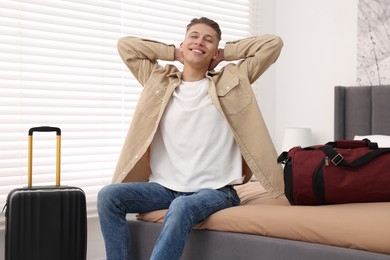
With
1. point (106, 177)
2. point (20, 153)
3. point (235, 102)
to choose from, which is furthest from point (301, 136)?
point (20, 153)

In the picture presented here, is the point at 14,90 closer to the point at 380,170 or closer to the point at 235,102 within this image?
the point at 235,102

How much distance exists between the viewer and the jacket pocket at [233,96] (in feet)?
8.55

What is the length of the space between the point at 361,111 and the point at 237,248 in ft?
6.93

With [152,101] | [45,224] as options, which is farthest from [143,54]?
[45,224]

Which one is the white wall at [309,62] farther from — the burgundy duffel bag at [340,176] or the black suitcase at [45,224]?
the black suitcase at [45,224]

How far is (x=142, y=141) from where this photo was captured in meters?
2.67

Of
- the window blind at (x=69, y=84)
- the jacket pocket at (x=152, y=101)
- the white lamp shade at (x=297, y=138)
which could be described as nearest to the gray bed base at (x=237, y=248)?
the jacket pocket at (x=152, y=101)

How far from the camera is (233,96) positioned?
103 inches

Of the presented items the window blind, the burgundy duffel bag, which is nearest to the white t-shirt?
the burgundy duffel bag

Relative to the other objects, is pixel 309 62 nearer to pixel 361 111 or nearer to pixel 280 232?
pixel 361 111

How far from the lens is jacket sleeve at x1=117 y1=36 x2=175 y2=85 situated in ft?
9.35

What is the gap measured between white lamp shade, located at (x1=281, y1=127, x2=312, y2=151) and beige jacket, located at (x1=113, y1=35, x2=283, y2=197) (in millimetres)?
1562

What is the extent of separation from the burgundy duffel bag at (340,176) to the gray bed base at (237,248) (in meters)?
0.25

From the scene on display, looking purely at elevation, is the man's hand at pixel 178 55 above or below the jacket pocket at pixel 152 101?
above
